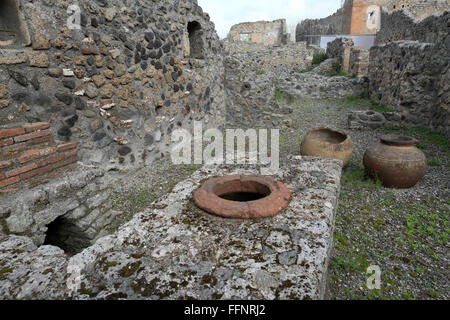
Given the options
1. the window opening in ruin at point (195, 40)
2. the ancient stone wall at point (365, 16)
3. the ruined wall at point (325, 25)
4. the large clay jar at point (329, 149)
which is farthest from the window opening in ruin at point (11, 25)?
the ruined wall at point (325, 25)

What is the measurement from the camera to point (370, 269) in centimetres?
242

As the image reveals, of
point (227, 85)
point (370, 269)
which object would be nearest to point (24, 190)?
point (370, 269)

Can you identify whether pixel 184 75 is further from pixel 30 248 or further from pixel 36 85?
pixel 30 248

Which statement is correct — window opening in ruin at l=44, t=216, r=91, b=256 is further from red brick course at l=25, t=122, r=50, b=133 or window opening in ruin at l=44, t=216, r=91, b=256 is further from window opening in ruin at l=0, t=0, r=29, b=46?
window opening in ruin at l=0, t=0, r=29, b=46

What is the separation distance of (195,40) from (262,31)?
1894 cm

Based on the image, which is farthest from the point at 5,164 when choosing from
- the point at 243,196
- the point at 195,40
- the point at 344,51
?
the point at 344,51

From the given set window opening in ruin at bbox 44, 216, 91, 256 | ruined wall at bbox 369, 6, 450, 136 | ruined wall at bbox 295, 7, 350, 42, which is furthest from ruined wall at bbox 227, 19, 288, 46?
window opening in ruin at bbox 44, 216, 91, 256

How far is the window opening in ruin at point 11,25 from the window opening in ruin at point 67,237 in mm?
1820

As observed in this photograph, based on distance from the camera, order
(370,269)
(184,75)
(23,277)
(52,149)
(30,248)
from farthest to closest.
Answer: (184,75), (370,269), (52,149), (30,248), (23,277)

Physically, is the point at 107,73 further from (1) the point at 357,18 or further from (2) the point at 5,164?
(1) the point at 357,18

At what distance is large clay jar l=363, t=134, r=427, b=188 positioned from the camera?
144 inches

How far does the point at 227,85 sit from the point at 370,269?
5.39m

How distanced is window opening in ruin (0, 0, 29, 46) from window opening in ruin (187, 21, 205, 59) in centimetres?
338
